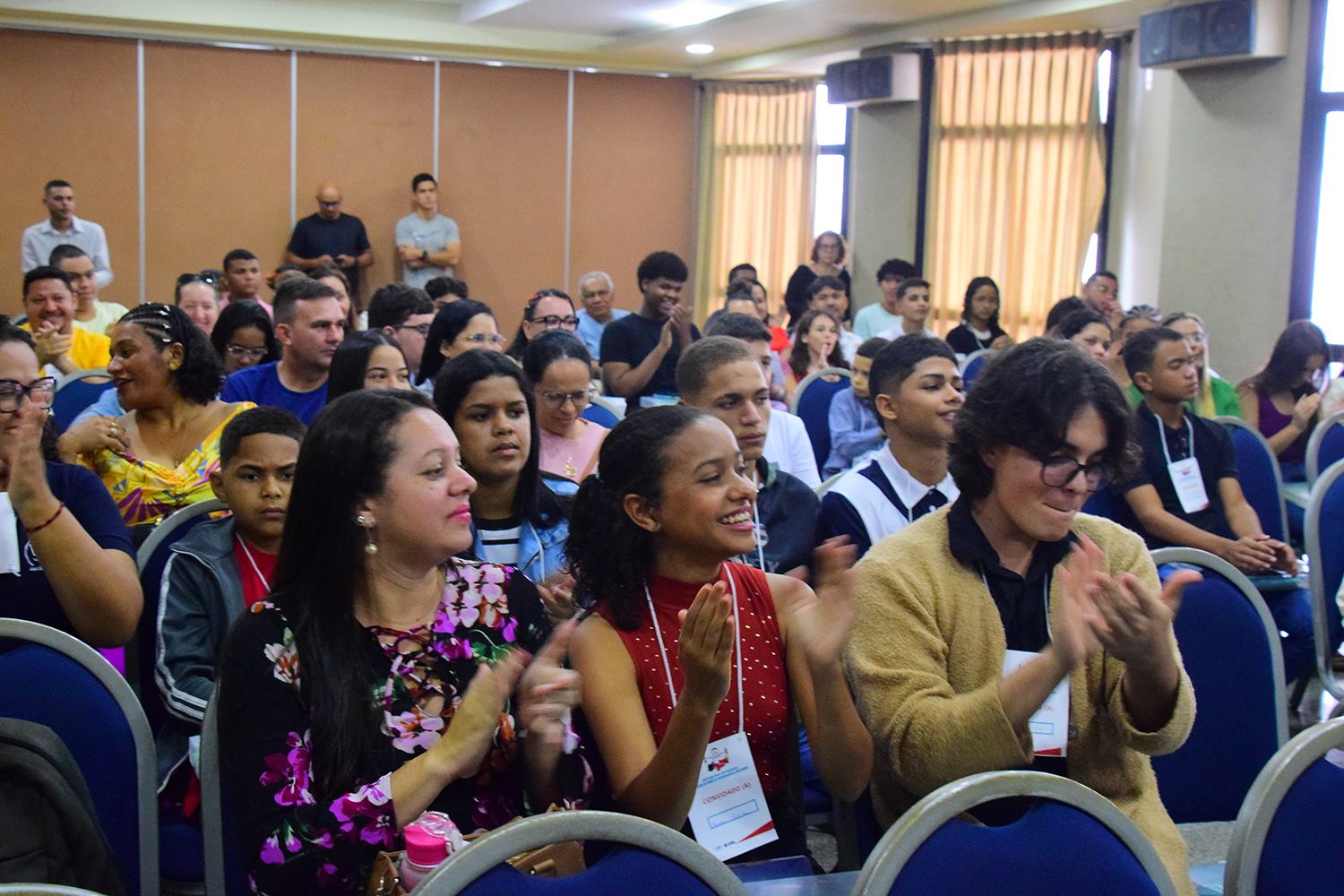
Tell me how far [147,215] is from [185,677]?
30.4 ft

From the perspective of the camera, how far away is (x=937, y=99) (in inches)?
371

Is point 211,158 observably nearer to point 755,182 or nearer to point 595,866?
point 755,182

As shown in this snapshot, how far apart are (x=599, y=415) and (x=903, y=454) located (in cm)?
160

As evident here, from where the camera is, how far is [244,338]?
4.55 m

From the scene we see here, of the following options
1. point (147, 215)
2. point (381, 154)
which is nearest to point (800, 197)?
point (381, 154)

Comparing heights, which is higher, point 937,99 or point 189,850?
point 937,99

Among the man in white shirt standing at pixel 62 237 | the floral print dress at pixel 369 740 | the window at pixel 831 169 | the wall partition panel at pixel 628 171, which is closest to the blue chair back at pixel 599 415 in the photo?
the floral print dress at pixel 369 740

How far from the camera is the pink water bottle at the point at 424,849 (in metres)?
1.44

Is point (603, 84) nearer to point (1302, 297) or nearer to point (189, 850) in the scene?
point (1302, 297)

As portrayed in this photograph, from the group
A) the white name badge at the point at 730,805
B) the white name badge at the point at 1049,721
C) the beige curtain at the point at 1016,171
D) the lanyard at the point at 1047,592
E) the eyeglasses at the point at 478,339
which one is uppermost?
the beige curtain at the point at 1016,171

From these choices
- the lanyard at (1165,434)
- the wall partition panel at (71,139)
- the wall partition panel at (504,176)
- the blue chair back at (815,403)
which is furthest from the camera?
the wall partition panel at (504,176)

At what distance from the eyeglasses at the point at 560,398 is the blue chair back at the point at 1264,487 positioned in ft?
7.03

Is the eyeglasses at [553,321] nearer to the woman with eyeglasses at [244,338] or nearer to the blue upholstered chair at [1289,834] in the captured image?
the woman with eyeglasses at [244,338]

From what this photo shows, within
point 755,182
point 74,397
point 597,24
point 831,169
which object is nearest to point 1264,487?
point 74,397
